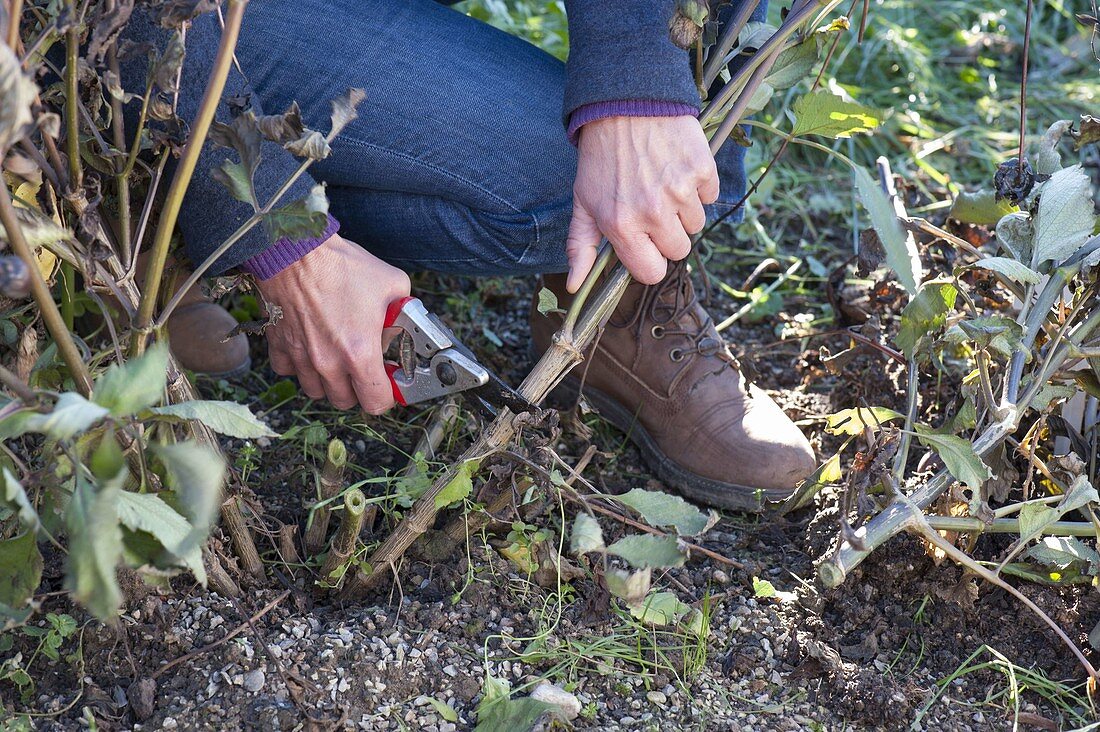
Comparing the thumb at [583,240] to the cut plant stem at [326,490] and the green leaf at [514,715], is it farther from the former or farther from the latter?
the green leaf at [514,715]

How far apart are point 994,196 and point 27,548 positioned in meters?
1.25

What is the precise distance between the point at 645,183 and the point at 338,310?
0.43 meters

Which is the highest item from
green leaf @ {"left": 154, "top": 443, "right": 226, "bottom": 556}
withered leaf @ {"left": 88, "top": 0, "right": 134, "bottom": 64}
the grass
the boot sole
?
withered leaf @ {"left": 88, "top": 0, "right": 134, "bottom": 64}

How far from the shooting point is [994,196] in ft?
4.50

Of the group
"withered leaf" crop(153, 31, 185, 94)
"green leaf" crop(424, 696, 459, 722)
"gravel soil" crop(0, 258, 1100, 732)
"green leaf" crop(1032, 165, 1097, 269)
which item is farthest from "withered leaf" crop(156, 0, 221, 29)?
"green leaf" crop(1032, 165, 1097, 269)

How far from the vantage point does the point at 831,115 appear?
1161mm

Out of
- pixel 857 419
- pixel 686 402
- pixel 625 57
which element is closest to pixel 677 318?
→ pixel 686 402

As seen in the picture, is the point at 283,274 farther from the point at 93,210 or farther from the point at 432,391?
the point at 93,210

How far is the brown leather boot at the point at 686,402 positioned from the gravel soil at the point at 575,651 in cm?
19

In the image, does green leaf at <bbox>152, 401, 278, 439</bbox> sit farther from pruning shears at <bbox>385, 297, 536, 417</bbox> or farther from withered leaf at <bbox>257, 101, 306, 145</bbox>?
pruning shears at <bbox>385, 297, 536, 417</bbox>

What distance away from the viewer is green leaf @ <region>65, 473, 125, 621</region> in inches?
26.9

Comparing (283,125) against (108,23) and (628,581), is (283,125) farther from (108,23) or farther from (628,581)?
(628,581)

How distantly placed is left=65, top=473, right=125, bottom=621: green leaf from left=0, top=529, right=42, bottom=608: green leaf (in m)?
0.25

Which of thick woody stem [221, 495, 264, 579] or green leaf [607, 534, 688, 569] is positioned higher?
green leaf [607, 534, 688, 569]
